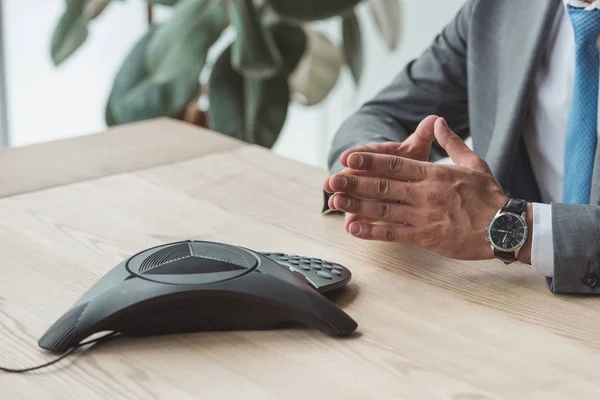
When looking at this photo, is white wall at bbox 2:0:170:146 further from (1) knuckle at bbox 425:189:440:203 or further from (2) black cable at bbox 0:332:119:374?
(2) black cable at bbox 0:332:119:374

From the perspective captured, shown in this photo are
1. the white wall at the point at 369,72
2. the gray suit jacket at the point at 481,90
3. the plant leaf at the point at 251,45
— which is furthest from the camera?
the white wall at the point at 369,72

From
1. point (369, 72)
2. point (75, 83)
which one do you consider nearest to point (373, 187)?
point (369, 72)

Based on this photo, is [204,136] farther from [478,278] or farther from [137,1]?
[137,1]

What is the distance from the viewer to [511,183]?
5.43 ft

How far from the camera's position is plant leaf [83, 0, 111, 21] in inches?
110

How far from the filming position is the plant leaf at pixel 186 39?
8.86 feet

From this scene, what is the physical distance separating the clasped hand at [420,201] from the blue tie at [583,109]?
1.17 ft

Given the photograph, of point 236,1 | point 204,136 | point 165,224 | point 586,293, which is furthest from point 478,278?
point 236,1

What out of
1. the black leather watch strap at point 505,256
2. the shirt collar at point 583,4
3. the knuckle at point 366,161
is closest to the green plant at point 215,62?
the shirt collar at point 583,4

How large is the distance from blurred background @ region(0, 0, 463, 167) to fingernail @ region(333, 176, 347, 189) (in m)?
2.44

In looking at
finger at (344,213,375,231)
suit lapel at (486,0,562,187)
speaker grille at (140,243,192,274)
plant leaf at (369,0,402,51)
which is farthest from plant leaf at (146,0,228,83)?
speaker grille at (140,243,192,274)

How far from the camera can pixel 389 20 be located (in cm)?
295

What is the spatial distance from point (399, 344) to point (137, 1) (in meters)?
3.27

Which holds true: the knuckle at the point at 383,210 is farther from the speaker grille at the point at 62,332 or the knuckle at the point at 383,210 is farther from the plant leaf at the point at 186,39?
the plant leaf at the point at 186,39
